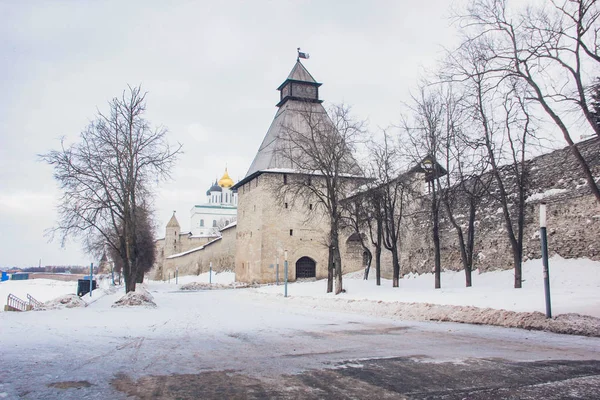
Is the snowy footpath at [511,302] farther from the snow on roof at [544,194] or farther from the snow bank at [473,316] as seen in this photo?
the snow on roof at [544,194]

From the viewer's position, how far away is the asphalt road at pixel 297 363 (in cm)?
427

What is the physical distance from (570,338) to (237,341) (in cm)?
516

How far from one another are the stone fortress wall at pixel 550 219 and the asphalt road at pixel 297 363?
7676 mm

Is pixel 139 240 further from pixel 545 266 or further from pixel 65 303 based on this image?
pixel 545 266

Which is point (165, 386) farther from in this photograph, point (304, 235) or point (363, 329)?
point (304, 235)

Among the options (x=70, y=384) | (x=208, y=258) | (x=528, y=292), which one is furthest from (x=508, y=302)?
(x=208, y=258)

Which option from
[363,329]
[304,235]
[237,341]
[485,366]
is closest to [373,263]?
[304,235]

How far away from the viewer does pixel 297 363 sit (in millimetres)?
5652

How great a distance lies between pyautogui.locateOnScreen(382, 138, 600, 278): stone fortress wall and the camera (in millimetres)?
15133

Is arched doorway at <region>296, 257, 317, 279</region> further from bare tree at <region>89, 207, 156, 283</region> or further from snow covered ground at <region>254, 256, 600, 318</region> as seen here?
snow covered ground at <region>254, 256, 600, 318</region>

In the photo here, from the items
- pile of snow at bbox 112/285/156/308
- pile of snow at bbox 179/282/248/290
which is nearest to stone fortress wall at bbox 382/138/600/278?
pile of snow at bbox 112/285/156/308

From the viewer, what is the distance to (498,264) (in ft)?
62.4

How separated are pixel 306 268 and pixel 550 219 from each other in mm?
24062

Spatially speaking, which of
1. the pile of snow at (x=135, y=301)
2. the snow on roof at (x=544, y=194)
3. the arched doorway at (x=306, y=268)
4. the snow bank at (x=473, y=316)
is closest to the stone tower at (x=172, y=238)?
the arched doorway at (x=306, y=268)
